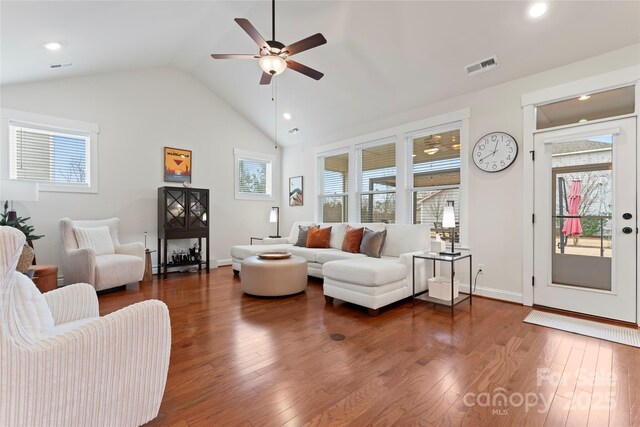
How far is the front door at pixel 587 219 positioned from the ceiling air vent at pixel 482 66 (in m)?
0.98

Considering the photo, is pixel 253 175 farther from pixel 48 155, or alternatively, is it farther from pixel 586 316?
pixel 586 316

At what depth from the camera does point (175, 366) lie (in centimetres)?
205

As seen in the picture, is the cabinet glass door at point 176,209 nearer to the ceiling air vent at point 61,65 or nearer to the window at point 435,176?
the ceiling air vent at point 61,65

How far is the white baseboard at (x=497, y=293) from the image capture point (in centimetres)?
352

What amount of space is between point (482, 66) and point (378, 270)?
8.98 ft

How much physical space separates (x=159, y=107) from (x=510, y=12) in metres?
5.27

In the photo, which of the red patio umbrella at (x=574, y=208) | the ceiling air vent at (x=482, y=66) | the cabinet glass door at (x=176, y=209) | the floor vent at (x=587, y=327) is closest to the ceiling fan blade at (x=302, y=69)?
the ceiling air vent at (x=482, y=66)

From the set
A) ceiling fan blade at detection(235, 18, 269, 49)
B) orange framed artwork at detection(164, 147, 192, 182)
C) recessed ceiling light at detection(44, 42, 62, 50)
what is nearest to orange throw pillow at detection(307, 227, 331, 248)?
orange framed artwork at detection(164, 147, 192, 182)

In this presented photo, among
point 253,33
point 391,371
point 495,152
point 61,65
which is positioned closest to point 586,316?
point 495,152

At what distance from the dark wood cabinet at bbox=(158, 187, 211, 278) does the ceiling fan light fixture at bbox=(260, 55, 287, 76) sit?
2.99m

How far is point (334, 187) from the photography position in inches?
236

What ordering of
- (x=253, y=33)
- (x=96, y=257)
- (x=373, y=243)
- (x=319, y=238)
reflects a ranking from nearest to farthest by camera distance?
(x=253, y=33) < (x=96, y=257) < (x=373, y=243) < (x=319, y=238)

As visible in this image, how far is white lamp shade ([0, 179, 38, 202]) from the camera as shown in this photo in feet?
11.0

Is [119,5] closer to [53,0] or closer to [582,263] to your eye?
[53,0]
